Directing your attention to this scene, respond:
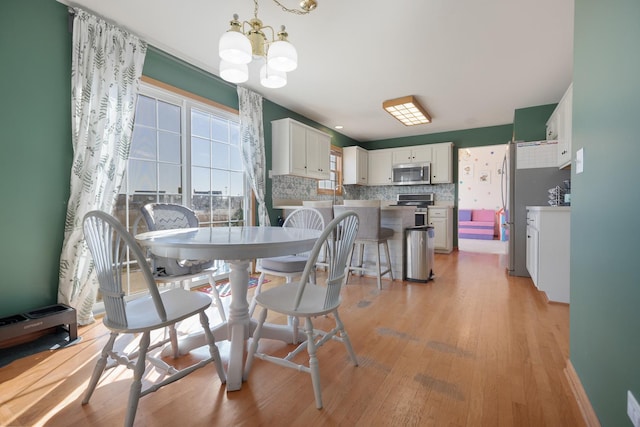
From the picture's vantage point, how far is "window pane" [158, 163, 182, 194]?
2.94m

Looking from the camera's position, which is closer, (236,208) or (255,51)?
(255,51)

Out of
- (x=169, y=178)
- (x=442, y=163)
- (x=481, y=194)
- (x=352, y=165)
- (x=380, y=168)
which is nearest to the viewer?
(x=169, y=178)

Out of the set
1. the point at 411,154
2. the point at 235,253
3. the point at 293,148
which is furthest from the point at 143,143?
the point at 411,154

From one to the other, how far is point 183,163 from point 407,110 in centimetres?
319

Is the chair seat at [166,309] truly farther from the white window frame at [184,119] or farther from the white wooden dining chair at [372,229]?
the white wooden dining chair at [372,229]

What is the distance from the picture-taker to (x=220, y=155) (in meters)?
3.55

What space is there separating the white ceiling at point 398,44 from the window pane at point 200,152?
807mm

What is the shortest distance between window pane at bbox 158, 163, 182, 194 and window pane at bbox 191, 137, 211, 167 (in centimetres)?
23

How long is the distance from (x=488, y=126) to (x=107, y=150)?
230 inches

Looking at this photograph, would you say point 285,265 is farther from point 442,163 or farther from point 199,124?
point 442,163

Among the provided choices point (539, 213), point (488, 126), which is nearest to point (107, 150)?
point (539, 213)

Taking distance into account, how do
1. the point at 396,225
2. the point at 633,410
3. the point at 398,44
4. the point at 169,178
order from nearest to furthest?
the point at 633,410 → the point at 398,44 → the point at 169,178 → the point at 396,225

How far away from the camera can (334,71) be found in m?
3.23

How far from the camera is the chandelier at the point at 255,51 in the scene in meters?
1.62
